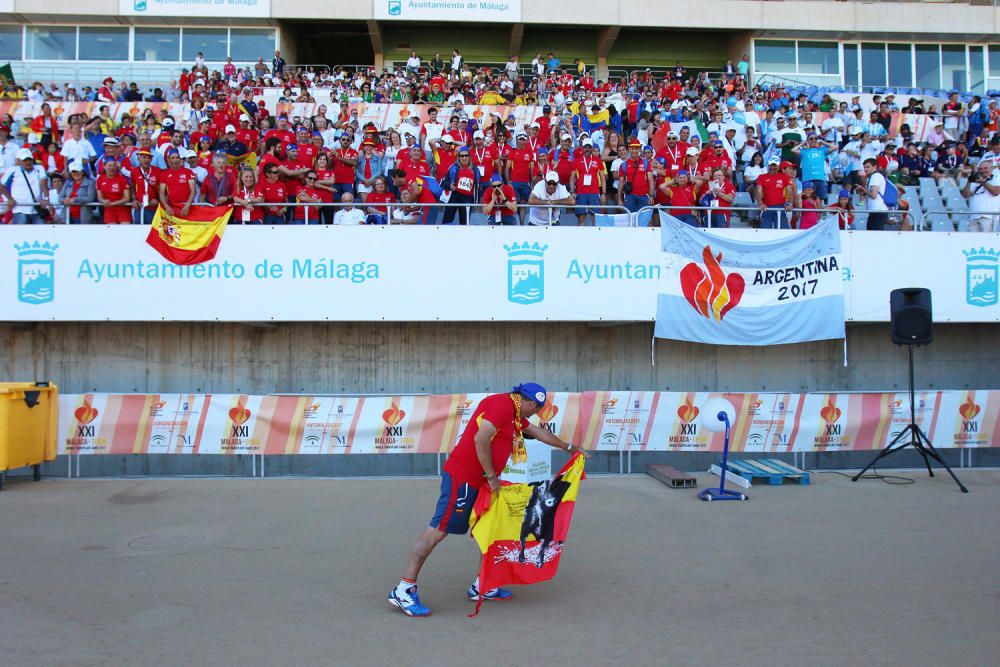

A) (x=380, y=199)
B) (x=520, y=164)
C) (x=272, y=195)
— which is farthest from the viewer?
(x=520, y=164)

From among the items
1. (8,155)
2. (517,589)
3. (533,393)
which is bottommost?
(517,589)

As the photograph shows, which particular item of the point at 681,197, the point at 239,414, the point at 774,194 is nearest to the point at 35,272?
the point at 239,414

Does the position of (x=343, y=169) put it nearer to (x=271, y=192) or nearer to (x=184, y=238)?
(x=271, y=192)

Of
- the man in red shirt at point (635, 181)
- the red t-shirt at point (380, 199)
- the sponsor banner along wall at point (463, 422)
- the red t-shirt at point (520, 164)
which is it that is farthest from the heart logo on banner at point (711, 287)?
the red t-shirt at point (380, 199)

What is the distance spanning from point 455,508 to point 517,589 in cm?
111

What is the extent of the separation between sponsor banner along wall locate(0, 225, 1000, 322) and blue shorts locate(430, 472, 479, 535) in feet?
19.8

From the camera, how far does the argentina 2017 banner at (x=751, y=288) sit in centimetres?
1155

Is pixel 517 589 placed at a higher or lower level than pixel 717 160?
lower

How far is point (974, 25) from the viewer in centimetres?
2839

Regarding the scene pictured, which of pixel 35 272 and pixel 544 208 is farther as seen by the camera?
pixel 544 208

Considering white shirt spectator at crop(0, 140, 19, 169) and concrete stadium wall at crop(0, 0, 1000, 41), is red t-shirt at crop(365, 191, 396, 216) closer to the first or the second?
white shirt spectator at crop(0, 140, 19, 169)

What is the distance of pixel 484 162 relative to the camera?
1335 cm

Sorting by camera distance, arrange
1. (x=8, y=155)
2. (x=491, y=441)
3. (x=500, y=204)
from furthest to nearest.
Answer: (x=8, y=155), (x=500, y=204), (x=491, y=441)

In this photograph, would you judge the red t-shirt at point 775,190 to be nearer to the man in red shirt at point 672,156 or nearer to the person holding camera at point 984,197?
the man in red shirt at point 672,156
